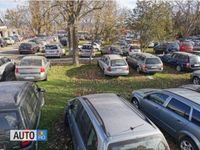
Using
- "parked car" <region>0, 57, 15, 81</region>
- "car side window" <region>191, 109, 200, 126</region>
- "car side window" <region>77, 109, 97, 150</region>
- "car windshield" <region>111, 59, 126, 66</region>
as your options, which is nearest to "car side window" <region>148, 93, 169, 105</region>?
"car side window" <region>191, 109, 200, 126</region>

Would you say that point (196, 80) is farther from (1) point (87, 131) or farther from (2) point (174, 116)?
(1) point (87, 131)

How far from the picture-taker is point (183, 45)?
1203 inches

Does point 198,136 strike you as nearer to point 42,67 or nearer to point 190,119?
point 190,119

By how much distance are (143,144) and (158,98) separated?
3989mm

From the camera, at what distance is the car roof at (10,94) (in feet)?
18.4

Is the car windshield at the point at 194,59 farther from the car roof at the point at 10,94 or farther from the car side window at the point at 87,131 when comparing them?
the car side window at the point at 87,131

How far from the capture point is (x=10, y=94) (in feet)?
20.9

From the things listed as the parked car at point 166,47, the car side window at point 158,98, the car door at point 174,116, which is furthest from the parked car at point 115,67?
the parked car at point 166,47

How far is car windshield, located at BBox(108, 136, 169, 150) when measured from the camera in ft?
14.2

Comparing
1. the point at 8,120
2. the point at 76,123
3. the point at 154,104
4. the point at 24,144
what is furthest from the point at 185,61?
the point at 8,120

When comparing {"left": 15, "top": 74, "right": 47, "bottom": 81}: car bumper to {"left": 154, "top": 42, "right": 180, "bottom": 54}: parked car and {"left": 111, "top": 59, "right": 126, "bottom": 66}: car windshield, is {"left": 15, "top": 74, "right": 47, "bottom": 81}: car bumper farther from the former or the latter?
{"left": 154, "top": 42, "right": 180, "bottom": 54}: parked car

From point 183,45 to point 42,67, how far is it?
856 inches

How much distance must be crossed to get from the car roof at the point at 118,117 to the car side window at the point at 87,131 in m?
0.30

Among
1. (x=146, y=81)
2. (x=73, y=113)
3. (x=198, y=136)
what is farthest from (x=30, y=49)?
(x=198, y=136)
